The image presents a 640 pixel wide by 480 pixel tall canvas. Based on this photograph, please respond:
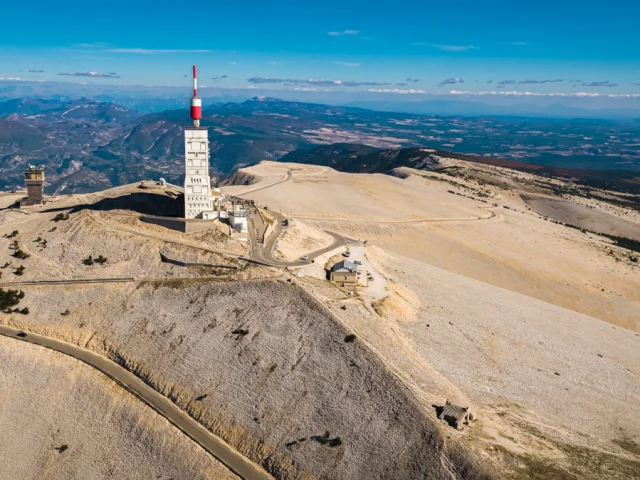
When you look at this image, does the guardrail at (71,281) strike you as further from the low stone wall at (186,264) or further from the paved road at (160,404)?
the paved road at (160,404)

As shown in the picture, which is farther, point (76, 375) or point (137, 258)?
point (137, 258)

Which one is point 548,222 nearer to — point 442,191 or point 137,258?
point 442,191

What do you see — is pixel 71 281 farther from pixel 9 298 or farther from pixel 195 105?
pixel 195 105

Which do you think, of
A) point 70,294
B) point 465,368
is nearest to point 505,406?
point 465,368

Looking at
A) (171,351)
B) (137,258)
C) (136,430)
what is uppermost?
(137,258)

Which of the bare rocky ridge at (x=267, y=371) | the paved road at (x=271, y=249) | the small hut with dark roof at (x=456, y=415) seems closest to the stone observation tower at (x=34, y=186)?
the bare rocky ridge at (x=267, y=371)
